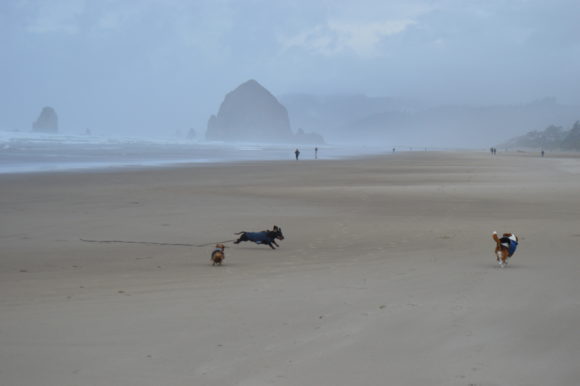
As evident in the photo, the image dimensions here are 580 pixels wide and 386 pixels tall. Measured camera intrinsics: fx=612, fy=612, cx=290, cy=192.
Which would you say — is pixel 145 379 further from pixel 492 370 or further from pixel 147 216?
pixel 147 216

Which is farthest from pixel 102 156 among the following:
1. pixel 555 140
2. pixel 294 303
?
pixel 555 140

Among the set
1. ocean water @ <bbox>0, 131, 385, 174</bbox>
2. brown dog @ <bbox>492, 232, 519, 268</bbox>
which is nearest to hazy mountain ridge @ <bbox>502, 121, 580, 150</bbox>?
ocean water @ <bbox>0, 131, 385, 174</bbox>

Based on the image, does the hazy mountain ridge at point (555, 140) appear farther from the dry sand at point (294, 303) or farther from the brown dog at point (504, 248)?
the brown dog at point (504, 248)

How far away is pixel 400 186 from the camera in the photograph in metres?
23.1

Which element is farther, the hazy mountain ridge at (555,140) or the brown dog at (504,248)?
the hazy mountain ridge at (555,140)

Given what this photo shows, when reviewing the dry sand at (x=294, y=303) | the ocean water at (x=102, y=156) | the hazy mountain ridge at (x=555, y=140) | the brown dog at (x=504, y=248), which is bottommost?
the dry sand at (x=294, y=303)

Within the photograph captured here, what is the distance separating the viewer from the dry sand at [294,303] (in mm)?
4195

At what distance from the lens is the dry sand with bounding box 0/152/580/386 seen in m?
4.20

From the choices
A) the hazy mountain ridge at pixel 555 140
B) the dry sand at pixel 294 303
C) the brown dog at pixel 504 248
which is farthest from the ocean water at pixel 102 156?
the hazy mountain ridge at pixel 555 140

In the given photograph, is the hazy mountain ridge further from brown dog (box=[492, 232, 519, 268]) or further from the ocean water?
brown dog (box=[492, 232, 519, 268])

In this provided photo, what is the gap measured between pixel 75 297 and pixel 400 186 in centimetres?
1804

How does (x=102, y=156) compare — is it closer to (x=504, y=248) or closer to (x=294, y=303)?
(x=504, y=248)

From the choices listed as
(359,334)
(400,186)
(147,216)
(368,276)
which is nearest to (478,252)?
(368,276)

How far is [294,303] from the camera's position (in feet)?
19.7
